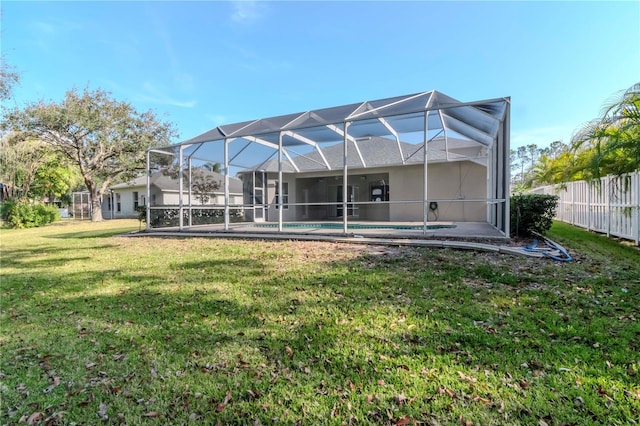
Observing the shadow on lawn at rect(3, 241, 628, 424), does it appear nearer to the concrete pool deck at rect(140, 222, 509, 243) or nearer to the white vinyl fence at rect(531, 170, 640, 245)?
the concrete pool deck at rect(140, 222, 509, 243)

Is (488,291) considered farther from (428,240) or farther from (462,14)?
(462,14)

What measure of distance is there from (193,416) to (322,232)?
746 centimetres

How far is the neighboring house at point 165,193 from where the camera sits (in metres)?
14.6

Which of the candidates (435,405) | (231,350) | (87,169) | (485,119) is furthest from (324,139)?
(87,169)

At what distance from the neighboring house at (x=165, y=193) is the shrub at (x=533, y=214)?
11.3m

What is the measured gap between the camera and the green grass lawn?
2066 mm

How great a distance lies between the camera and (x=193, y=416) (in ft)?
6.66

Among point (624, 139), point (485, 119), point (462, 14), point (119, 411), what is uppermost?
point (462, 14)

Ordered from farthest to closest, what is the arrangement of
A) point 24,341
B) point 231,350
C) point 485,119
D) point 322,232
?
point 322,232 → point 485,119 → point 24,341 → point 231,350

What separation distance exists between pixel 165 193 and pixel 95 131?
6.47 meters

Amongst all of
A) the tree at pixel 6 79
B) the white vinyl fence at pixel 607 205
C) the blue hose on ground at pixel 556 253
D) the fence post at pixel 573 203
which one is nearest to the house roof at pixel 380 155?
the fence post at pixel 573 203

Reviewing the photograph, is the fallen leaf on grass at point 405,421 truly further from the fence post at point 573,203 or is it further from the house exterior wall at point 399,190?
the fence post at point 573,203

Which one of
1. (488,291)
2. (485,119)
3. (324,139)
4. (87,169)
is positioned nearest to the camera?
(488,291)

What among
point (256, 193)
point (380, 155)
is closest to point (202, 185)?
point (256, 193)
